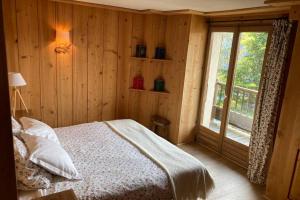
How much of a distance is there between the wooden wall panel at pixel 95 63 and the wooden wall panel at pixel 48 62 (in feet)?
1.86

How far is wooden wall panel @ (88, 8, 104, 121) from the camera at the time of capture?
12.9 feet

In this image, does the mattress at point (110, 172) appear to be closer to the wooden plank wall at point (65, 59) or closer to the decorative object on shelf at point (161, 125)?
the wooden plank wall at point (65, 59)

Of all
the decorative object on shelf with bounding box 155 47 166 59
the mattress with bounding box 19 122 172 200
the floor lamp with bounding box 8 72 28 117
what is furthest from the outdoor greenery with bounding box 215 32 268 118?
the floor lamp with bounding box 8 72 28 117

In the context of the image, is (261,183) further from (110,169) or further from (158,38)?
(158,38)

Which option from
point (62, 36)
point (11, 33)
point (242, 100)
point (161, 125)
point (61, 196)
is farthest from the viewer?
point (161, 125)

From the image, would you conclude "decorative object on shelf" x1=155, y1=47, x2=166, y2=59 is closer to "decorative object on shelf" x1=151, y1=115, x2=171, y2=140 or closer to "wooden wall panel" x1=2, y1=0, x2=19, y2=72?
"decorative object on shelf" x1=151, y1=115, x2=171, y2=140

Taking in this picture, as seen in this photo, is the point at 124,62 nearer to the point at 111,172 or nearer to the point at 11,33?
the point at 11,33

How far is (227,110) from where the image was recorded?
12.8ft

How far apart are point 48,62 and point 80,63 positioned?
494 mm

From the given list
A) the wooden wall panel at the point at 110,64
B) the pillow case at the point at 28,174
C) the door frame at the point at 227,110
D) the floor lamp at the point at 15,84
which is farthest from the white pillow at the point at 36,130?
the door frame at the point at 227,110

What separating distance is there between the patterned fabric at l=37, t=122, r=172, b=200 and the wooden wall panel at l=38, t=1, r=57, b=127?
99 cm

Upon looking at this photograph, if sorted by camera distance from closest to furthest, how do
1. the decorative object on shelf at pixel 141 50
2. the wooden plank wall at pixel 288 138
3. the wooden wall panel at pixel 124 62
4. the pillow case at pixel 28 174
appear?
the pillow case at pixel 28 174, the wooden plank wall at pixel 288 138, the wooden wall panel at pixel 124 62, the decorative object on shelf at pixel 141 50

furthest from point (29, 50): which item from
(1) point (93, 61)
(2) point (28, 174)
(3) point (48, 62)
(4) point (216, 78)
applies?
(4) point (216, 78)

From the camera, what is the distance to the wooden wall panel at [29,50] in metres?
3.37
